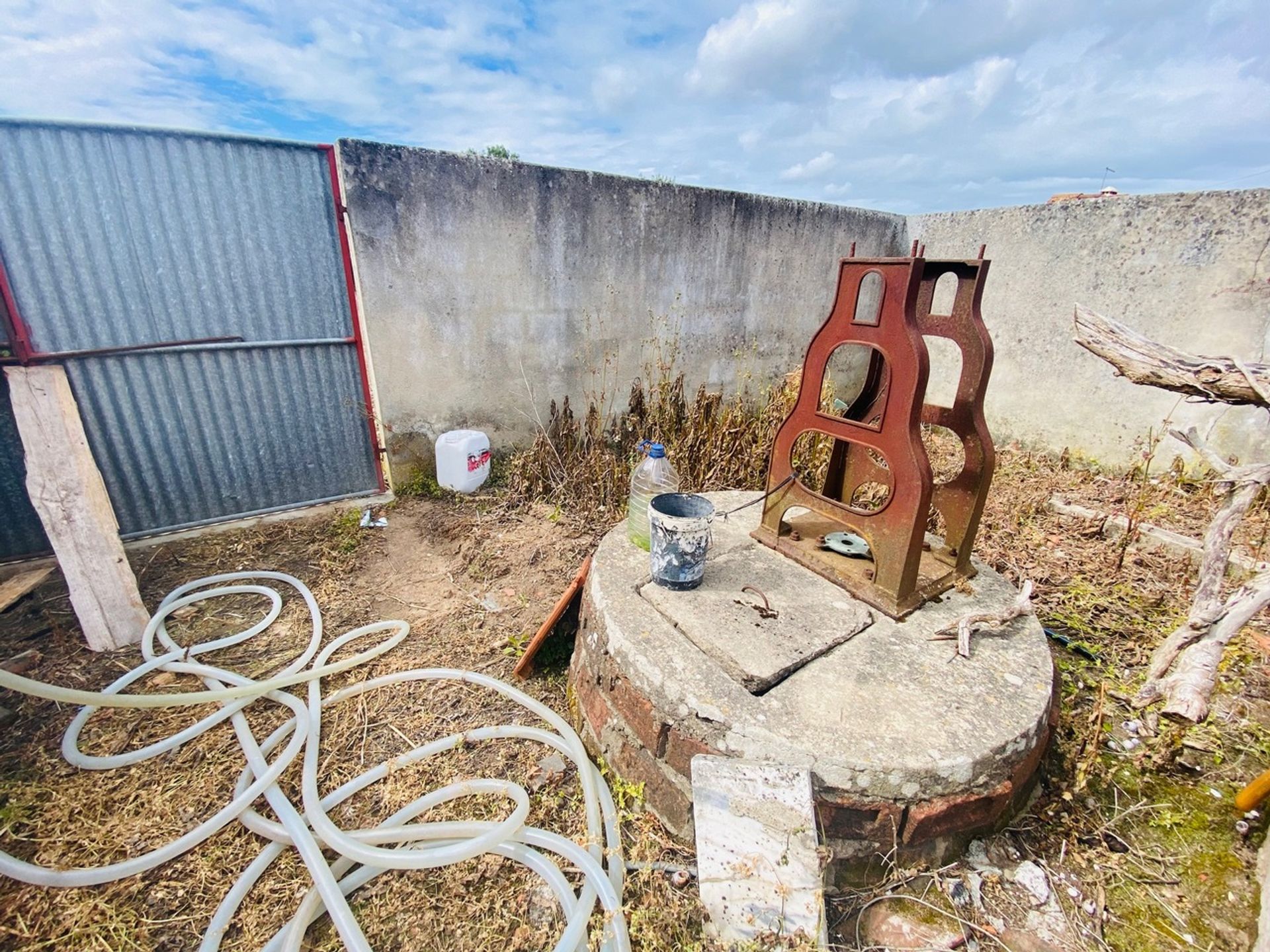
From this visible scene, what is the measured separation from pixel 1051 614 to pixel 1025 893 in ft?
5.66

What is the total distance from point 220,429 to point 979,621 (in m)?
4.57

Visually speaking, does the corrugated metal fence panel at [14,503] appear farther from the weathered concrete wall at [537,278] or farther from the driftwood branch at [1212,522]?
the driftwood branch at [1212,522]

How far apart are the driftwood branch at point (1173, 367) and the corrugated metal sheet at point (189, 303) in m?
4.23

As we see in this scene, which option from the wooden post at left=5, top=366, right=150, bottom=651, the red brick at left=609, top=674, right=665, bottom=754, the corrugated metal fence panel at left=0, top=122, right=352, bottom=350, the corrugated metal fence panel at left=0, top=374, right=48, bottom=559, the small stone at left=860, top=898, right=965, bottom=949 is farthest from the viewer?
the corrugated metal fence panel at left=0, top=374, right=48, bottom=559

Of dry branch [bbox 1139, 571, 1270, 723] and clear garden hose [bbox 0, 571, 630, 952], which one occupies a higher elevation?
dry branch [bbox 1139, 571, 1270, 723]

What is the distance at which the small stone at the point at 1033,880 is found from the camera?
5.61 ft

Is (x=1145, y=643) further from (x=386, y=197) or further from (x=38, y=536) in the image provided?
(x=38, y=536)

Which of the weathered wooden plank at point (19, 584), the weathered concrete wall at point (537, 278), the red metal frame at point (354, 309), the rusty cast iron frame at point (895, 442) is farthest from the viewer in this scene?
the weathered concrete wall at point (537, 278)

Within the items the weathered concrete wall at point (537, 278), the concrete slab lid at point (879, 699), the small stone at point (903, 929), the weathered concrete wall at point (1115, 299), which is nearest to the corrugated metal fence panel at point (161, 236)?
the weathered concrete wall at point (537, 278)

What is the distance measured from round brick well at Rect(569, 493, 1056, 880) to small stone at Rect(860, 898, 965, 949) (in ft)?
0.35

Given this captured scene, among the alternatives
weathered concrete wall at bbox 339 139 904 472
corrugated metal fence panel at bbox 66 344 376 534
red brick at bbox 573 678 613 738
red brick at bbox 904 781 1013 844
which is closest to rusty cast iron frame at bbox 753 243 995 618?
red brick at bbox 904 781 1013 844

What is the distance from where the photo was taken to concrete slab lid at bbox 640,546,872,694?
1925 mm

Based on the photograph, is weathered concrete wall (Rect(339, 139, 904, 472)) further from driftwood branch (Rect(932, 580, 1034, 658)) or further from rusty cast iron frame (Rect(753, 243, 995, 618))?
driftwood branch (Rect(932, 580, 1034, 658))

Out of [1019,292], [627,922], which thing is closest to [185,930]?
[627,922]
